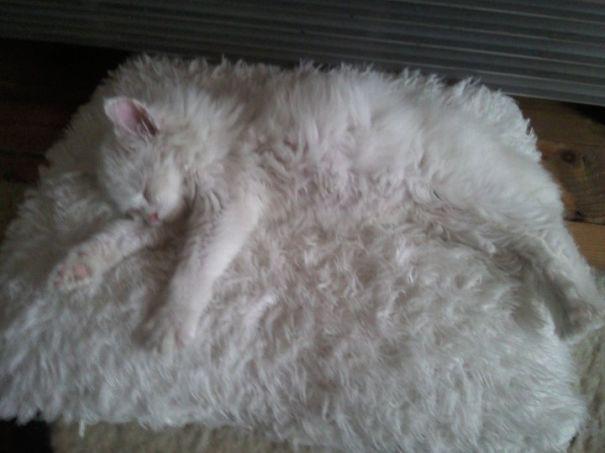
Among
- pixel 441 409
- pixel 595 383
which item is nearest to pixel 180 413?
pixel 441 409

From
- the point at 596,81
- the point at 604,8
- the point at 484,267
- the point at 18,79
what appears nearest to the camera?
the point at 484,267

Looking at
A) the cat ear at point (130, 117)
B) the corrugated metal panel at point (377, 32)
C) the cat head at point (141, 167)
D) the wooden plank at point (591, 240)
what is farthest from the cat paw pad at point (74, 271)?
the wooden plank at point (591, 240)

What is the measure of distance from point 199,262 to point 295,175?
30 cm

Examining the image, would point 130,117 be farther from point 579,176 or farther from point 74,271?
point 579,176

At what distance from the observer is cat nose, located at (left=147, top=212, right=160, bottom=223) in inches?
44.7

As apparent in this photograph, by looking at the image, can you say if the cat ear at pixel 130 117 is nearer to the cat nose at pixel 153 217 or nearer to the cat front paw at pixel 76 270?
the cat nose at pixel 153 217

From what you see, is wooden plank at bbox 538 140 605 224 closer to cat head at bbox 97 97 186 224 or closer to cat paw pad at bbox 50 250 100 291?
cat head at bbox 97 97 186 224

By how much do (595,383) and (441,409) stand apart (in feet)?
1.75

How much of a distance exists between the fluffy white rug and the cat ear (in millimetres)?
267

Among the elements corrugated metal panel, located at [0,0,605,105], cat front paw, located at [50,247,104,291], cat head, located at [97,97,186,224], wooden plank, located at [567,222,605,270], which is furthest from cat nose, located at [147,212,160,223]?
wooden plank, located at [567,222,605,270]

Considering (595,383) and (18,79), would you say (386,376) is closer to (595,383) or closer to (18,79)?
(595,383)

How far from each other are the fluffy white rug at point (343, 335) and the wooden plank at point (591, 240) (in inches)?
14.3

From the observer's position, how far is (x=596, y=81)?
1435 mm

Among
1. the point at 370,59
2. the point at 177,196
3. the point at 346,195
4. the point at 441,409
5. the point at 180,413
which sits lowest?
the point at 180,413
